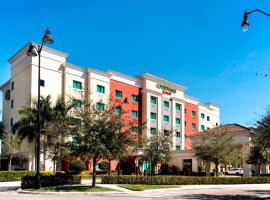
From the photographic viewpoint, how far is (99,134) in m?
25.1

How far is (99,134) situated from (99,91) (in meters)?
Answer: 32.2

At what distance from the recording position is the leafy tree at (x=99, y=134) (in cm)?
2478

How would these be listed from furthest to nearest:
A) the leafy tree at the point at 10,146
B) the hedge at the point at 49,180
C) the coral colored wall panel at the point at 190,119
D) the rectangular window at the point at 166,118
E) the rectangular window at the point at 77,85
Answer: the coral colored wall panel at the point at 190,119
the rectangular window at the point at 166,118
the rectangular window at the point at 77,85
the leafy tree at the point at 10,146
the hedge at the point at 49,180

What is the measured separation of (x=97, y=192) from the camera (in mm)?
23766

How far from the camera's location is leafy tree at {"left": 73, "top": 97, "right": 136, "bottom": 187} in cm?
2478

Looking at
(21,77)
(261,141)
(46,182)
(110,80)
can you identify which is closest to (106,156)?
(46,182)

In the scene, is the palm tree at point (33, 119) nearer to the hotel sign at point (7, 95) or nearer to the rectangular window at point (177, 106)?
the hotel sign at point (7, 95)

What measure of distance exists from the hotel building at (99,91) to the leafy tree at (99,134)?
21.0m

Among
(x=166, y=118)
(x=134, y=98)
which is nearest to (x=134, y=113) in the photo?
(x=134, y=98)

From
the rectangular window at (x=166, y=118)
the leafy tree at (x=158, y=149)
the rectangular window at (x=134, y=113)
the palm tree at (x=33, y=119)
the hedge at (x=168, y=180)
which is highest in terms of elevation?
the rectangular window at (x=134, y=113)

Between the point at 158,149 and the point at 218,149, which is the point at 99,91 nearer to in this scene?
the point at 158,149

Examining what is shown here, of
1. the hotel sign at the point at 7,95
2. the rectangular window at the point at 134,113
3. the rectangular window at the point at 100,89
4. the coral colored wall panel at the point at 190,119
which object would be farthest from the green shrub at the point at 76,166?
the coral colored wall panel at the point at 190,119

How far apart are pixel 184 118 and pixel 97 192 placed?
54.1m

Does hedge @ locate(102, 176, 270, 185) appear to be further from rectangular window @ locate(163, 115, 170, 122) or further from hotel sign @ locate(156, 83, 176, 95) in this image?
hotel sign @ locate(156, 83, 176, 95)
